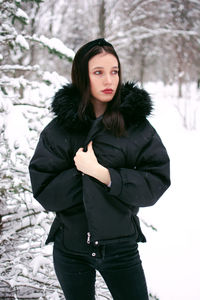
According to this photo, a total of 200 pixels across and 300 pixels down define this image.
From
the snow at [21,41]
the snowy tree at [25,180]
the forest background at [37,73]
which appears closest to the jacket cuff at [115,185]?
the forest background at [37,73]

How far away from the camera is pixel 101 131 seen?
54.7 inches

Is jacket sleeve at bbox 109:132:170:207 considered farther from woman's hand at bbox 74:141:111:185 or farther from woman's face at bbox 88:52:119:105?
woman's face at bbox 88:52:119:105

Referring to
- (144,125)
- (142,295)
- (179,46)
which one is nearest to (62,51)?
(144,125)

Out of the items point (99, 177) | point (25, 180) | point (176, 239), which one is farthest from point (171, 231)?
point (99, 177)

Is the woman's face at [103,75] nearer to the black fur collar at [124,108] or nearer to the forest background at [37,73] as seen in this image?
the black fur collar at [124,108]

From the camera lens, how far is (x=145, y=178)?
4.30 ft

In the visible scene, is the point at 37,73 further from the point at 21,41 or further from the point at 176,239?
the point at 176,239

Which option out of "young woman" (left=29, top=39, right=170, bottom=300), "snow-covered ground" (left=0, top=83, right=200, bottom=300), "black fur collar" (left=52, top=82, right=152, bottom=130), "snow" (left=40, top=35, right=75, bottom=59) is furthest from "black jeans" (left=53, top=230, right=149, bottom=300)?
"snow" (left=40, top=35, right=75, bottom=59)

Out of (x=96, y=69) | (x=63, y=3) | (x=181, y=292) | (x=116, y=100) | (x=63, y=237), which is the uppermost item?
(x=63, y=3)

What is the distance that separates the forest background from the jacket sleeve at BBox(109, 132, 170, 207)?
52cm

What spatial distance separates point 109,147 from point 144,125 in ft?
0.70

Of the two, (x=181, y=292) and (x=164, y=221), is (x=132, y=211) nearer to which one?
(x=181, y=292)

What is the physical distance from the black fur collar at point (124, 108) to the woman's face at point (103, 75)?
9 centimetres

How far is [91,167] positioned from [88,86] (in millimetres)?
451
